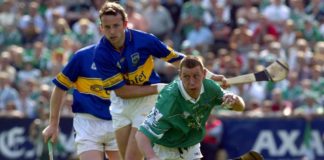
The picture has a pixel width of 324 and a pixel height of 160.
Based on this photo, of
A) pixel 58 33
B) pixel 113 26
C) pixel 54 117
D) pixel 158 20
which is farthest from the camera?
pixel 58 33

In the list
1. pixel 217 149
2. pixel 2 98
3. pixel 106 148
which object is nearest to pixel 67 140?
pixel 2 98

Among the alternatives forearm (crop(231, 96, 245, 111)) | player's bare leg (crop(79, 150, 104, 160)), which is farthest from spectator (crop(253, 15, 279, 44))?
forearm (crop(231, 96, 245, 111))

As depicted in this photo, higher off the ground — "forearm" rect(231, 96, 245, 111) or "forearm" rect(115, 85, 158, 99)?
"forearm" rect(115, 85, 158, 99)

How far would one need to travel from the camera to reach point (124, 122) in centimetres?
1088

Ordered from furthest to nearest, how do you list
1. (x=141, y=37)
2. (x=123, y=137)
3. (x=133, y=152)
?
(x=123, y=137), (x=133, y=152), (x=141, y=37)

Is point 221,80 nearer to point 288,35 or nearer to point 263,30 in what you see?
point 288,35

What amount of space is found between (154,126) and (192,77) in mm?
539

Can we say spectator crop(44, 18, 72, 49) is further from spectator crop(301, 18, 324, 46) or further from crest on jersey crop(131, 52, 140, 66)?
crest on jersey crop(131, 52, 140, 66)

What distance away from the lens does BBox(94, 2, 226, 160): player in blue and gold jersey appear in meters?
10.4

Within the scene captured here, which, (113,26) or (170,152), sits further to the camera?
(113,26)

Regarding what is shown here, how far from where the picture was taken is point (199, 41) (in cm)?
1931

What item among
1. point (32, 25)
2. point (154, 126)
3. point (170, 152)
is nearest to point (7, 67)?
point (32, 25)

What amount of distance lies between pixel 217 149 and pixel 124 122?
20.6 ft

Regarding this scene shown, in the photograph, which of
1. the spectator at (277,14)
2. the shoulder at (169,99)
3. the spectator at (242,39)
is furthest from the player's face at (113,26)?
the spectator at (277,14)
